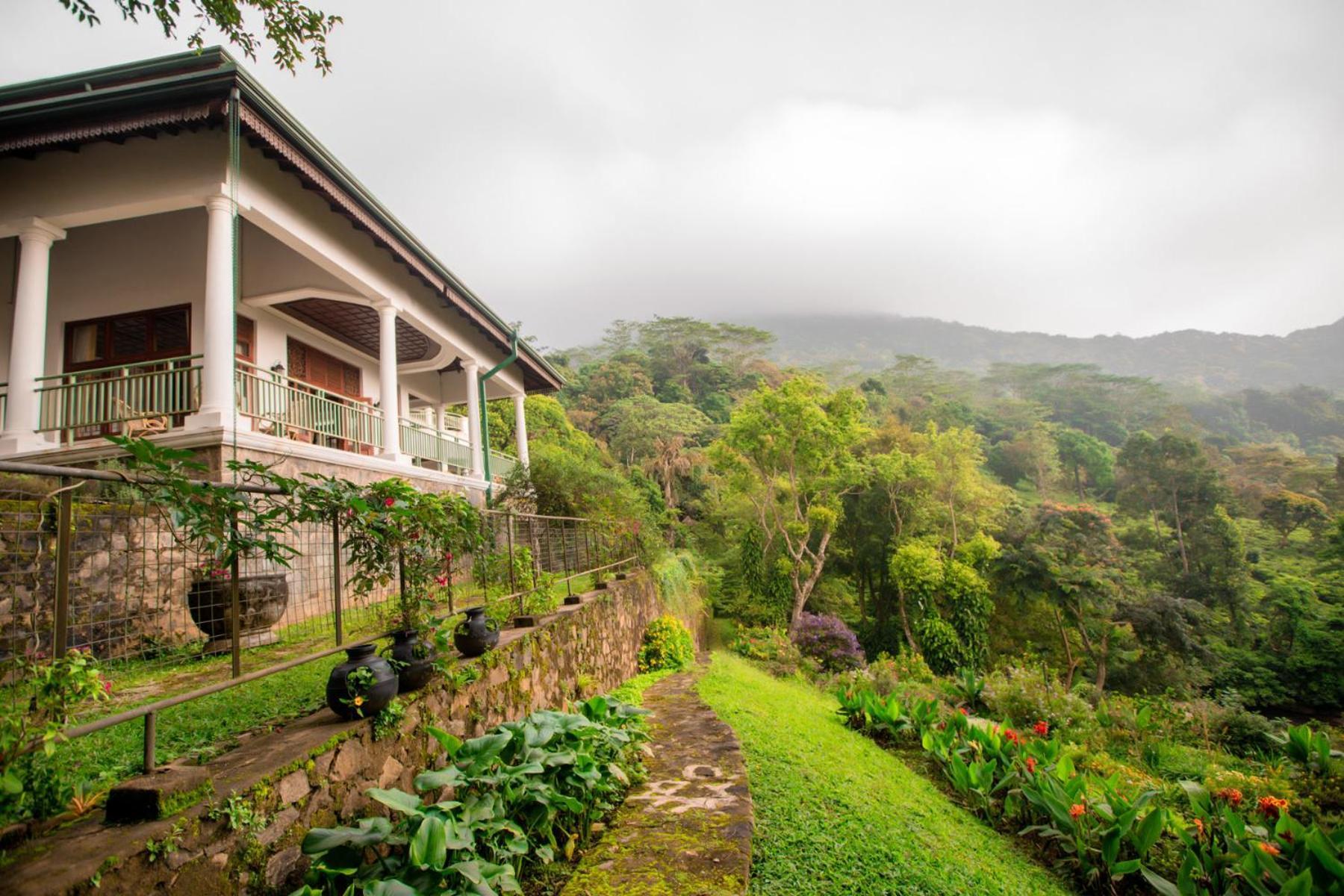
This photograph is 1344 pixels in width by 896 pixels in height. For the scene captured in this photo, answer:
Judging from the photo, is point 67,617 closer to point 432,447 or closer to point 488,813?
point 488,813

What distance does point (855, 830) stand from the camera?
369 centimetres

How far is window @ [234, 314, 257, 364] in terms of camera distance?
29.2 feet

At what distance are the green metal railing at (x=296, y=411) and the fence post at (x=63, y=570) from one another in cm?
545

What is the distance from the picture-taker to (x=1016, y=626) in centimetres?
1755

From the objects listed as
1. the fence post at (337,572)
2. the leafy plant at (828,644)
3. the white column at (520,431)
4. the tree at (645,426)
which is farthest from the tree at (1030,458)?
the fence post at (337,572)

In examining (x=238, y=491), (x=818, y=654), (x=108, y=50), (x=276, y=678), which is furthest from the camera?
(x=818, y=654)

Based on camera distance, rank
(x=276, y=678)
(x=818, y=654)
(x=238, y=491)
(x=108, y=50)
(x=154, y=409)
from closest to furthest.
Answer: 1. (x=238, y=491)
2. (x=276, y=678)
3. (x=154, y=409)
4. (x=108, y=50)
5. (x=818, y=654)

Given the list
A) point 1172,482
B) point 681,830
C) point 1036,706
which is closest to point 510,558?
point 681,830

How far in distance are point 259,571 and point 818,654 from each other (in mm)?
12757

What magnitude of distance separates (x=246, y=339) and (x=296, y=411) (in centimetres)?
218

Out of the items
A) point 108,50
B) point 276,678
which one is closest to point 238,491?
point 276,678

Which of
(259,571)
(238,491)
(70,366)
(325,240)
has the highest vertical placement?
(325,240)

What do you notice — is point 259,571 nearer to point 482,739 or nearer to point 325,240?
point 482,739

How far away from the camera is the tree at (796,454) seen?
14797 mm
